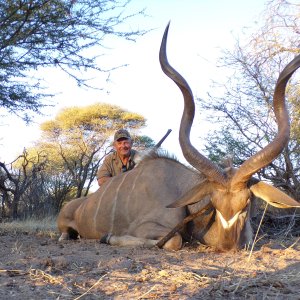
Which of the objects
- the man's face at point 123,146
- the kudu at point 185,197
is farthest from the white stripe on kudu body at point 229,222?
the man's face at point 123,146

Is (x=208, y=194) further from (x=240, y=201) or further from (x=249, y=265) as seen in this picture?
(x=249, y=265)

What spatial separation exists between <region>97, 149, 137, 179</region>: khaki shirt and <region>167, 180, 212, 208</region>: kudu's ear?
1.59 meters

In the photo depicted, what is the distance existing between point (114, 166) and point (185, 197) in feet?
5.52

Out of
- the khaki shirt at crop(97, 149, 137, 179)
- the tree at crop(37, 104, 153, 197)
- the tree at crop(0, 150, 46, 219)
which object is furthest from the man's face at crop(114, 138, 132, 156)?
the tree at crop(37, 104, 153, 197)

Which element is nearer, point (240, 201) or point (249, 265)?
point (249, 265)

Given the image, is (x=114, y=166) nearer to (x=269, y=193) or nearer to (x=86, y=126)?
(x=269, y=193)

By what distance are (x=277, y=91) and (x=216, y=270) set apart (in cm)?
151

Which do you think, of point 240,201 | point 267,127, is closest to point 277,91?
point 240,201

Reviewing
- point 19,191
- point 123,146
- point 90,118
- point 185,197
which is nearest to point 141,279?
point 185,197

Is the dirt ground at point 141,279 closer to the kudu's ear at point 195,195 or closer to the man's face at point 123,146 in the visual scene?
the kudu's ear at point 195,195

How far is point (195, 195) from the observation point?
3.49 meters

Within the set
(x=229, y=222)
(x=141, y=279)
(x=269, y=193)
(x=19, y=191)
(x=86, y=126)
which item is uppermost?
(x=86, y=126)

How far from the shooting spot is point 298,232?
4.61m

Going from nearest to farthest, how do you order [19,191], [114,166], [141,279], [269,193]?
1. [141,279]
2. [269,193]
3. [114,166]
4. [19,191]
